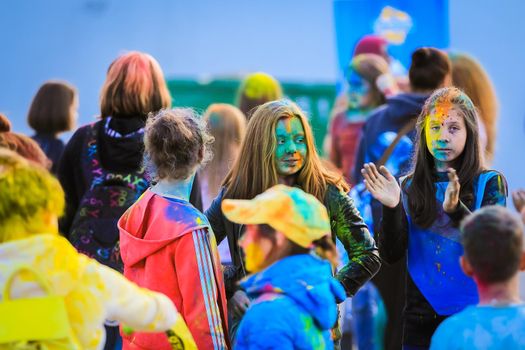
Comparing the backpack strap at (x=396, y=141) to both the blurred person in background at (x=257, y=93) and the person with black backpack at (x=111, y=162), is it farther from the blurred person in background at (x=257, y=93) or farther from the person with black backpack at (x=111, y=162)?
the person with black backpack at (x=111, y=162)

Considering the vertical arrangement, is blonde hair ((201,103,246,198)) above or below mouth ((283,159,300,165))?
below

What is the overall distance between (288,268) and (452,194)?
0.91 metres

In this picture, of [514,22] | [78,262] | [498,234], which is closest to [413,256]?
[498,234]

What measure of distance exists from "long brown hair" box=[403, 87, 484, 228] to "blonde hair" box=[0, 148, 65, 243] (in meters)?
1.63

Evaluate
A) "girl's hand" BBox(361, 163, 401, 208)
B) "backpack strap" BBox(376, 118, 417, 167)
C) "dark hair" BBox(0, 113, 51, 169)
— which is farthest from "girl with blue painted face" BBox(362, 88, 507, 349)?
"dark hair" BBox(0, 113, 51, 169)

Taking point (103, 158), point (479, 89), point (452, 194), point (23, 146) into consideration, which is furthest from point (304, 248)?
point (479, 89)

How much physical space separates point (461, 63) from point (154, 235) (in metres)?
2.80

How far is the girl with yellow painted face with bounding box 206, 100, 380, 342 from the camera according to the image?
4031mm

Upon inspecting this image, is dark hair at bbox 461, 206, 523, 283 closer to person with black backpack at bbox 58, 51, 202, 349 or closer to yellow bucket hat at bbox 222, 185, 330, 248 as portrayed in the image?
yellow bucket hat at bbox 222, 185, 330, 248

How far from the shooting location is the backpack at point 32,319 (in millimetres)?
3127

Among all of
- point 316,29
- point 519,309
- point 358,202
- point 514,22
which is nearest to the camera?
point 519,309

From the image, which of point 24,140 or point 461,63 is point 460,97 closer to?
point 461,63

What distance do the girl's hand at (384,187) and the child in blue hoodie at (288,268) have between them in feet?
2.17

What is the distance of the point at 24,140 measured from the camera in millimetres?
5414
